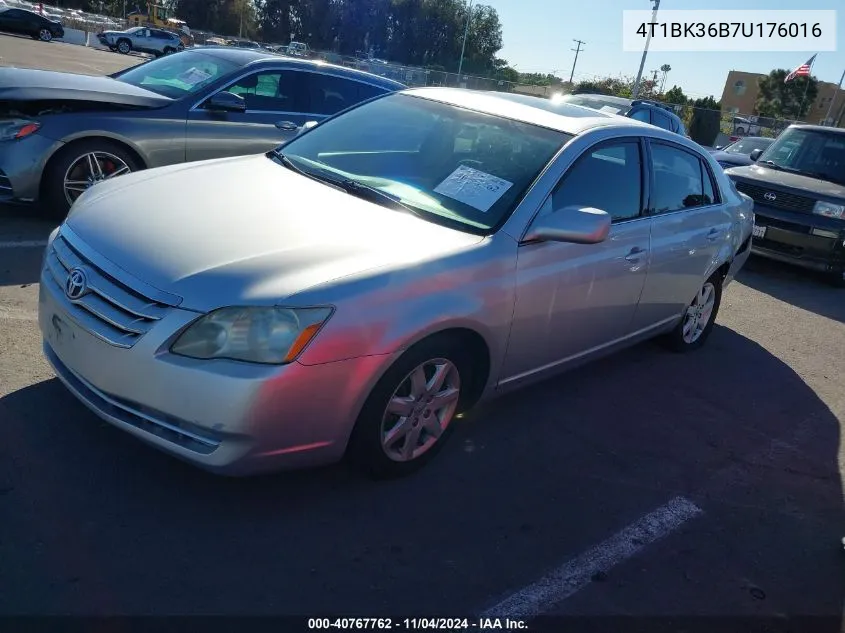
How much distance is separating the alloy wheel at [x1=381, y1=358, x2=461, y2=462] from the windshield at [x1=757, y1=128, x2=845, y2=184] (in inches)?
321

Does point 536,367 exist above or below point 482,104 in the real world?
below

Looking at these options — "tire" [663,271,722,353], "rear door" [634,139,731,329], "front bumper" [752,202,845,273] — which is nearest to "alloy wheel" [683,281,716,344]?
"tire" [663,271,722,353]

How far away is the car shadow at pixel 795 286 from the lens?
7.71m

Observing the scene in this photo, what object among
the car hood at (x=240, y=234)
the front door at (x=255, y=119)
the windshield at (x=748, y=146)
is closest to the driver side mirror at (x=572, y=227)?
the car hood at (x=240, y=234)

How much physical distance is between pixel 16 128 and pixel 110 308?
144 inches

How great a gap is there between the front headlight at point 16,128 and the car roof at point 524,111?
303cm

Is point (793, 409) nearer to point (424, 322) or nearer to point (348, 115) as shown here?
point (424, 322)

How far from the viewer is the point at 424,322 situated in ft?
9.56

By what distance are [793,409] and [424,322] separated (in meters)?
3.26

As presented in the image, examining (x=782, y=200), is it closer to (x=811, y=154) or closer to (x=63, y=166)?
(x=811, y=154)

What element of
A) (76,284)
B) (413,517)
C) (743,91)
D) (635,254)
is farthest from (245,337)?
(743,91)

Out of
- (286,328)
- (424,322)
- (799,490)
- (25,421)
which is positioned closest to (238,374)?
(286,328)

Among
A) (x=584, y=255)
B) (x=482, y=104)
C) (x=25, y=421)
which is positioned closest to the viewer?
(x=25, y=421)

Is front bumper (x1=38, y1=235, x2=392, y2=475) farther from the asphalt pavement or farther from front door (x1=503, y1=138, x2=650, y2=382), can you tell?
front door (x1=503, y1=138, x2=650, y2=382)
